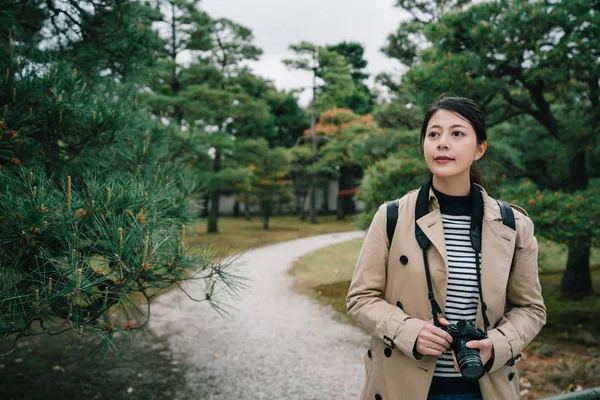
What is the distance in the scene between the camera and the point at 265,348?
4891 mm

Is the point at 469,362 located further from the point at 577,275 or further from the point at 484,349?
the point at 577,275

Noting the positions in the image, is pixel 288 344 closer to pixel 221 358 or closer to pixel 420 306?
pixel 221 358

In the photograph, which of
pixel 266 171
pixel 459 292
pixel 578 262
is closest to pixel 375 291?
pixel 459 292

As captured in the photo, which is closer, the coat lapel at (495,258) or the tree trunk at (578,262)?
the coat lapel at (495,258)

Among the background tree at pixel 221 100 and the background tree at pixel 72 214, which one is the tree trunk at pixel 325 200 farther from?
the background tree at pixel 72 214

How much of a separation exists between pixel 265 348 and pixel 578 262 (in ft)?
14.5

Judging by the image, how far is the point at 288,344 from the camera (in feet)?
16.4

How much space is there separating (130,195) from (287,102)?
873 inches

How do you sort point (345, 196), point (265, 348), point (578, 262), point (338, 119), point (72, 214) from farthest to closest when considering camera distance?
1. point (345, 196)
2. point (338, 119)
3. point (578, 262)
4. point (265, 348)
5. point (72, 214)

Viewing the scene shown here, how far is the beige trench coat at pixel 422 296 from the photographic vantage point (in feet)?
4.48

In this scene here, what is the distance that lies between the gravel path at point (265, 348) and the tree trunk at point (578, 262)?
10.4 feet

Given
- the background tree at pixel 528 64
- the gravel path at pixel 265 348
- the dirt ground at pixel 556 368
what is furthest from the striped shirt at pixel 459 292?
the background tree at pixel 528 64

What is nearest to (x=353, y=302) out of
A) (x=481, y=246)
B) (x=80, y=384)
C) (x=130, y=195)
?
(x=481, y=246)

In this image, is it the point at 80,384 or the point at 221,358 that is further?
the point at 221,358
